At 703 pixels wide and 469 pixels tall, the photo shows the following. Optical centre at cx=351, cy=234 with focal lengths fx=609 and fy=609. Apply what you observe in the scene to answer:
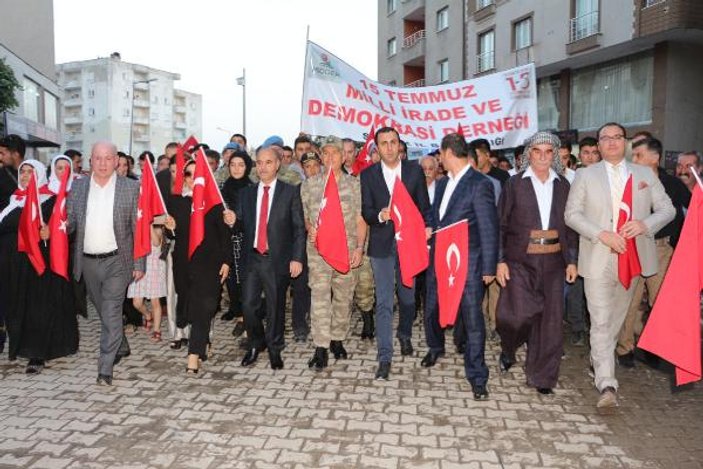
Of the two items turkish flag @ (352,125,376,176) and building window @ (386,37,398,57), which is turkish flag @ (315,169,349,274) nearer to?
turkish flag @ (352,125,376,176)

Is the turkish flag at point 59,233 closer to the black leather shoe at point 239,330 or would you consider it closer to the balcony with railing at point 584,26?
the black leather shoe at point 239,330

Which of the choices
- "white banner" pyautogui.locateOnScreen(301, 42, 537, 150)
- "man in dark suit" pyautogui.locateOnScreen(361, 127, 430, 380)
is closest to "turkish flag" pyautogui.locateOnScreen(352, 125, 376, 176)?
"white banner" pyautogui.locateOnScreen(301, 42, 537, 150)

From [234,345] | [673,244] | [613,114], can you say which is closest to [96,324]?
[234,345]

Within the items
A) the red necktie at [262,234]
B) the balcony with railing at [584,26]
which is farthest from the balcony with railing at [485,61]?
the red necktie at [262,234]

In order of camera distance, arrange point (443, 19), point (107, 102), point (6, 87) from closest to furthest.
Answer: point (6, 87) → point (443, 19) → point (107, 102)

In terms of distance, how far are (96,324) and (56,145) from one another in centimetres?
2703

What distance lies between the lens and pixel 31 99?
30.3 meters

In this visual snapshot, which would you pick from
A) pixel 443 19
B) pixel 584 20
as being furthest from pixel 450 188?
pixel 443 19

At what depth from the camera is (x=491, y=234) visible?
511 cm

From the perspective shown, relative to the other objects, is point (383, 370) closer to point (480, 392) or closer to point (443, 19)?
point (480, 392)

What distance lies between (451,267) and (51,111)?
35.0 metres

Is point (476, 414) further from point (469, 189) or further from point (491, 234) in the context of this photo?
point (469, 189)

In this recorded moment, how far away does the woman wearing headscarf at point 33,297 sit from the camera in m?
5.89

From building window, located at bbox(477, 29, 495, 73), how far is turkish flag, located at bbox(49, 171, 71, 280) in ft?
78.4
